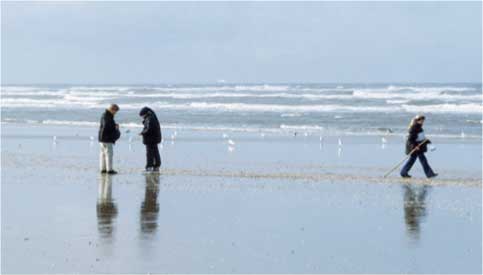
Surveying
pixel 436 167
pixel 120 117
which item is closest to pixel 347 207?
pixel 436 167

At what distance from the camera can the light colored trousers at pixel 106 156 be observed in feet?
56.7

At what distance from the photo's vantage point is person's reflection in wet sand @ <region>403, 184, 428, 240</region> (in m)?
11.2

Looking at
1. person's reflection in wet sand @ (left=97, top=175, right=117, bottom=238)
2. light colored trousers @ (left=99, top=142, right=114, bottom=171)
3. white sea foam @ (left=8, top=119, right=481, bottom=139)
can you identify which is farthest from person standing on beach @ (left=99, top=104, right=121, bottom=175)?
white sea foam @ (left=8, top=119, right=481, bottom=139)

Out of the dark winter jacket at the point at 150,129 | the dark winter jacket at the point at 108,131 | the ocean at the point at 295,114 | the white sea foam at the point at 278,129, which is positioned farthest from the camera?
the ocean at the point at 295,114

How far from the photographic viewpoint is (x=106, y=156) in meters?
17.3

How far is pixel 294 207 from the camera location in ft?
42.2

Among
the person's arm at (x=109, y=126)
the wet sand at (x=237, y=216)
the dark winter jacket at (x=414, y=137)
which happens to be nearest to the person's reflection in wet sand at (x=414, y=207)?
the wet sand at (x=237, y=216)

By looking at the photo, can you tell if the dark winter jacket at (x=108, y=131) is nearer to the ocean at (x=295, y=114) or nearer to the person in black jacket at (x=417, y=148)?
the person in black jacket at (x=417, y=148)

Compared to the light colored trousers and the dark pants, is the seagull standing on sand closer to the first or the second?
the light colored trousers

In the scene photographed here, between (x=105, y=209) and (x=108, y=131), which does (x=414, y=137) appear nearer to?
(x=108, y=131)

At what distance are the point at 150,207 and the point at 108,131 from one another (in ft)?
17.1

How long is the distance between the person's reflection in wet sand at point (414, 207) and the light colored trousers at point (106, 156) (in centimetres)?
554

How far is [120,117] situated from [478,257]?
117 ft

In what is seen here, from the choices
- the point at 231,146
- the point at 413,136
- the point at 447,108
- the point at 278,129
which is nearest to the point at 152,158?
the point at 413,136
